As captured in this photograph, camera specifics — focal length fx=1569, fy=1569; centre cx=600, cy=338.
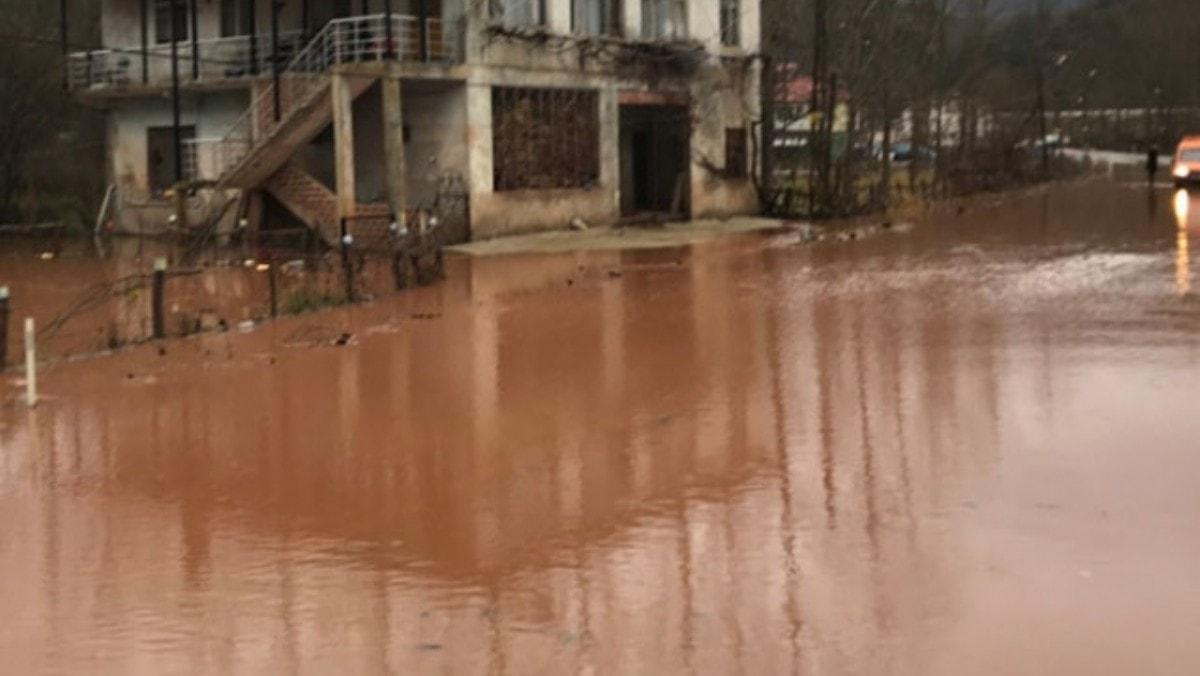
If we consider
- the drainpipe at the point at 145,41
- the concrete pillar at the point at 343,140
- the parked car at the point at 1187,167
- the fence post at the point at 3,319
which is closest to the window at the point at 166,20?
the drainpipe at the point at 145,41

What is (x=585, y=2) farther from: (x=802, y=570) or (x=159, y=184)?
(x=802, y=570)

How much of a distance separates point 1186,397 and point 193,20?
109 feet

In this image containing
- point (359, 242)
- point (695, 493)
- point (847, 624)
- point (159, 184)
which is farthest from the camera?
point (159, 184)

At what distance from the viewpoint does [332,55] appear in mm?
36562

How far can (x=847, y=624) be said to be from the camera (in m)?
7.66

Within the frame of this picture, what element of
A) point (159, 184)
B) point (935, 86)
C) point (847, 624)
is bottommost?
point (847, 624)

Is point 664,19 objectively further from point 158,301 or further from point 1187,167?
point 158,301

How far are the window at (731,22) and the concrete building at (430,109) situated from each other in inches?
2.7

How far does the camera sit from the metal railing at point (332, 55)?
35.8m

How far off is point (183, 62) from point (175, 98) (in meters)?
2.91

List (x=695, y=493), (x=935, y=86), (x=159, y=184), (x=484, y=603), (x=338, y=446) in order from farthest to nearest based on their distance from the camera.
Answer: (x=935, y=86) < (x=159, y=184) < (x=338, y=446) < (x=695, y=493) < (x=484, y=603)

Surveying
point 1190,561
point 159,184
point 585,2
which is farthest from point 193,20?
point 1190,561

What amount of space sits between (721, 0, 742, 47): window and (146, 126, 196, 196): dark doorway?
16574 millimetres

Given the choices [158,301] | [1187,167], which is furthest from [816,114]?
[158,301]
